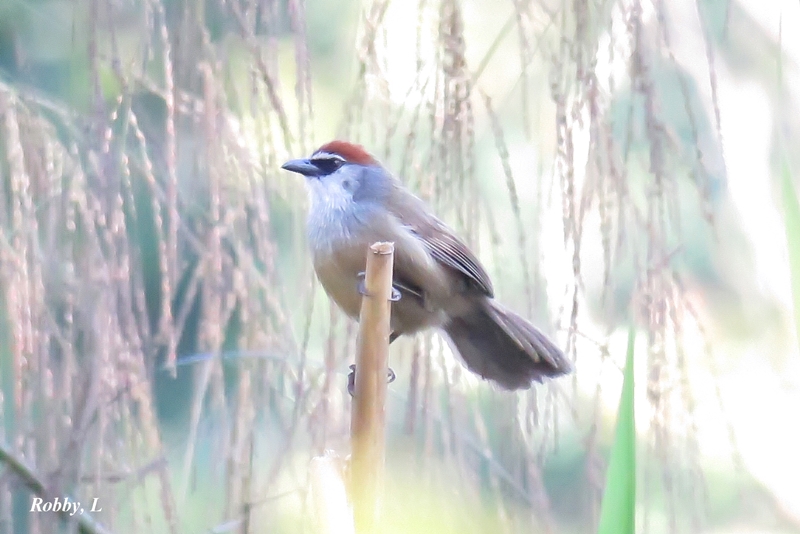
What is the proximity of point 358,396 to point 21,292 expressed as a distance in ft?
2.08

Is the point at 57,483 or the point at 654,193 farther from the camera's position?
the point at 654,193

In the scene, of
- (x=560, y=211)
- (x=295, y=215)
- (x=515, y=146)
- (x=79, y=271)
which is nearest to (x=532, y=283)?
(x=560, y=211)

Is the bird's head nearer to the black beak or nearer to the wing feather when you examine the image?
the black beak

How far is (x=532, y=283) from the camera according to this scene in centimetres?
177

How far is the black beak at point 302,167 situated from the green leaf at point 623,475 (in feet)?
4.00

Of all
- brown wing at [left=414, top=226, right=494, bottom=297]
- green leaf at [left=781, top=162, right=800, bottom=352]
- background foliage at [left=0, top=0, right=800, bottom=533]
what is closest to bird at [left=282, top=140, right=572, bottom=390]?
brown wing at [left=414, top=226, right=494, bottom=297]

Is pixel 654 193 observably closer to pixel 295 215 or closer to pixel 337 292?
pixel 295 215

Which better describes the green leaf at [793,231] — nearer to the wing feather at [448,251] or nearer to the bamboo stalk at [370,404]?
the bamboo stalk at [370,404]

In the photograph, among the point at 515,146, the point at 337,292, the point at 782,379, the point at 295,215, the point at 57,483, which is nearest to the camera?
the point at 57,483

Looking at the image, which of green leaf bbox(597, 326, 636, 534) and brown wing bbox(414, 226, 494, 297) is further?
brown wing bbox(414, 226, 494, 297)

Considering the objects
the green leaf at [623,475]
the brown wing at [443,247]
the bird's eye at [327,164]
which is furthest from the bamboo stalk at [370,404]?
the bird's eye at [327,164]

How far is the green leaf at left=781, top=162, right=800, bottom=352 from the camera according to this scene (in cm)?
106

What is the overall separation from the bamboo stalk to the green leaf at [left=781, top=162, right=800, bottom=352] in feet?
1.89

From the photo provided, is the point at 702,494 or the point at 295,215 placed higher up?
the point at 295,215
